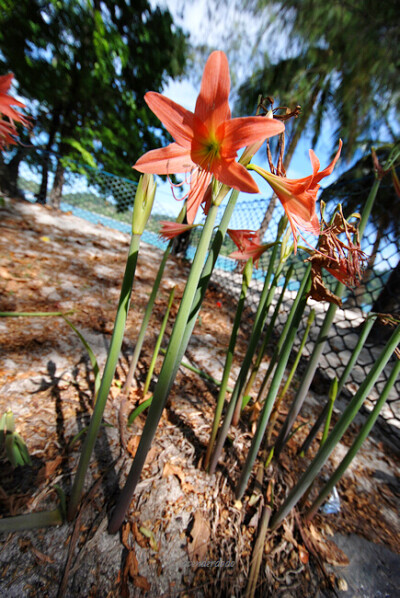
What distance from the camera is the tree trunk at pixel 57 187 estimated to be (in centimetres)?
506

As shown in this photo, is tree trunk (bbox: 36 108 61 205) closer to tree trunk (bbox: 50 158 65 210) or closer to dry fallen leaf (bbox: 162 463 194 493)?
tree trunk (bbox: 50 158 65 210)

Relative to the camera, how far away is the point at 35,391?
0.96 metres

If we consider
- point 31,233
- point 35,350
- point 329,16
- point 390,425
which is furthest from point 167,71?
point 390,425

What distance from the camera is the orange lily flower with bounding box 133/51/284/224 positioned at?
1.25 feet

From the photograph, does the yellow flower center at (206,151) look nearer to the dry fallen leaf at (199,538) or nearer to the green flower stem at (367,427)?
the green flower stem at (367,427)

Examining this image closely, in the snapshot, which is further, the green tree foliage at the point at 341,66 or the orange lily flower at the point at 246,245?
the green tree foliage at the point at 341,66

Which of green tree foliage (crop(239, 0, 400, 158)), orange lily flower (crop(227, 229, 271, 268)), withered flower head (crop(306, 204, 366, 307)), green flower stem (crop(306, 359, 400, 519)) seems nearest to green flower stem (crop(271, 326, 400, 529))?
green flower stem (crop(306, 359, 400, 519))

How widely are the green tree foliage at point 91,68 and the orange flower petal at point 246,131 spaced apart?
5.79 metres

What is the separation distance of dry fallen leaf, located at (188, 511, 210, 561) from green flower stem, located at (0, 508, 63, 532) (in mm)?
332

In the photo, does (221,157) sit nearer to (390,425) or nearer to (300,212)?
(300,212)

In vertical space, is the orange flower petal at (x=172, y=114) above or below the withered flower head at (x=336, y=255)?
above

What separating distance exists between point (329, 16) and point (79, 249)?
690 cm

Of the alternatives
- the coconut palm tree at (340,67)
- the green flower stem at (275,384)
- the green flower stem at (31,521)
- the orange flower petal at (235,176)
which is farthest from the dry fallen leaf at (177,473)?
the coconut palm tree at (340,67)

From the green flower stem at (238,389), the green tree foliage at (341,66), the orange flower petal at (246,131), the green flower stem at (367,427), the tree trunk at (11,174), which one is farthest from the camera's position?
the green tree foliage at (341,66)
